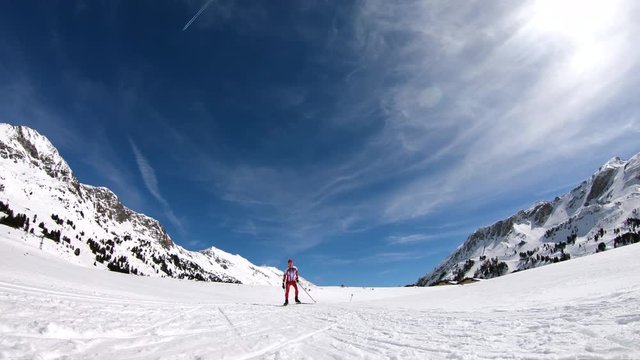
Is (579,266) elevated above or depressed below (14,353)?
above

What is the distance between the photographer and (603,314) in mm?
8734

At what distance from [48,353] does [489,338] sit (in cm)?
786

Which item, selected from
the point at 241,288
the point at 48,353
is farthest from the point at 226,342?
the point at 241,288

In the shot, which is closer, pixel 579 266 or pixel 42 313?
pixel 42 313

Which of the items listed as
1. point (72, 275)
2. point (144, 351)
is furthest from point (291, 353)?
point (72, 275)

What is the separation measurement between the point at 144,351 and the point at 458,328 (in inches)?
290

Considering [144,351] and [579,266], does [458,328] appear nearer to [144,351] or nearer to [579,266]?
[144,351]

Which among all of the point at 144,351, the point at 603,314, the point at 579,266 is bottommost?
the point at 144,351

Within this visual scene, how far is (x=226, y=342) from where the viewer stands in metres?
7.63

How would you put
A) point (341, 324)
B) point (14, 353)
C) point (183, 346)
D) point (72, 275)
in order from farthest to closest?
point (72, 275) < point (341, 324) < point (183, 346) < point (14, 353)

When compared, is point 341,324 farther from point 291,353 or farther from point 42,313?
point 42,313

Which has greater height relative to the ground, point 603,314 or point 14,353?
point 603,314

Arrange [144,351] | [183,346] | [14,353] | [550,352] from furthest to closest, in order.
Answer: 1. [183,346]
2. [144,351]
3. [550,352]
4. [14,353]

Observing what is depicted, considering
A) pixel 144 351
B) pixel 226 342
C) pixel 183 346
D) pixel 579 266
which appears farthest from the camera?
pixel 579 266
